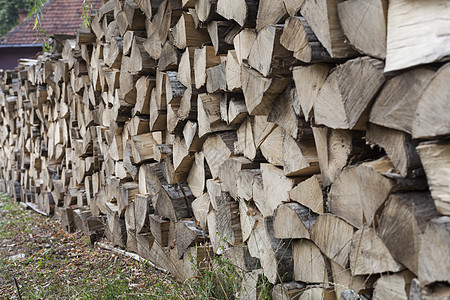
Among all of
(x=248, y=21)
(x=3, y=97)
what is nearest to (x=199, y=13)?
(x=248, y=21)

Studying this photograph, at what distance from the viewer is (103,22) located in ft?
12.5

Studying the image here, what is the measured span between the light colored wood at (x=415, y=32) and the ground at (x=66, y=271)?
4.78ft

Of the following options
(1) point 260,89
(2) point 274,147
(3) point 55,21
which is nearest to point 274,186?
(2) point 274,147

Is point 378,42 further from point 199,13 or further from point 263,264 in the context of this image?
point 199,13

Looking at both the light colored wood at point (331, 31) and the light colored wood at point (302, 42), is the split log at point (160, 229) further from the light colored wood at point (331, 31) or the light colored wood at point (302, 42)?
the light colored wood at point (331, 31)

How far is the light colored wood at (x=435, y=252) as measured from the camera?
3.81ft

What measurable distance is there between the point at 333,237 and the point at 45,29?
40.4 feet

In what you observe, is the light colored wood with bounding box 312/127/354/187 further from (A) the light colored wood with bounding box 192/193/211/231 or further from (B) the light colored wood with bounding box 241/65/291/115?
(A) the light colored wood with bounding box 192/193/211/231

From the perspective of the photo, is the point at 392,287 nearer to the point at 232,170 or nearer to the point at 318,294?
the point at 318,294

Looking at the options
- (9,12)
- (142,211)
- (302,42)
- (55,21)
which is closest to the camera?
(302,42)

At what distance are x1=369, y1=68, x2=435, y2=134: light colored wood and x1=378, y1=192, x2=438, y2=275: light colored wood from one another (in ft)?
0.59

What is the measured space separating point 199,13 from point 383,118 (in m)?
1.34

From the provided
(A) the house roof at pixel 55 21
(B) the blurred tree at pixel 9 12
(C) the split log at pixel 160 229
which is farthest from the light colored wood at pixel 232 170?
(B) the blurred tree at pixel 9 12

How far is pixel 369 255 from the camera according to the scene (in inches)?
58.6
